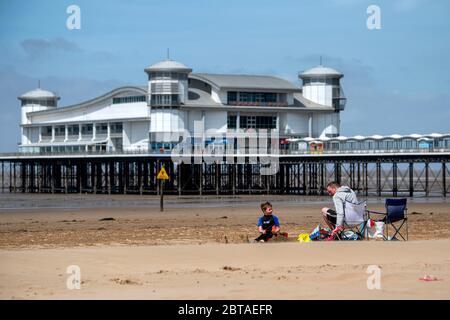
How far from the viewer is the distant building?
6969 centimetres

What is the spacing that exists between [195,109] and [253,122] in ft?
15.4

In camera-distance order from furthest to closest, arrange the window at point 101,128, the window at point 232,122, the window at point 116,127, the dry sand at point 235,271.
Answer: the window at point 101,128 → the window at point 116,127 → the window at point 232,122 → the dry sand at point 235,271

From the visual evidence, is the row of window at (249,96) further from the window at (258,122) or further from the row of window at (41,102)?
the row of window at (41,102)

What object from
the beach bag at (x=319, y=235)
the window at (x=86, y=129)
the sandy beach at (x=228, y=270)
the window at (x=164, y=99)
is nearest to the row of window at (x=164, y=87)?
the window at (x=164, y=99)

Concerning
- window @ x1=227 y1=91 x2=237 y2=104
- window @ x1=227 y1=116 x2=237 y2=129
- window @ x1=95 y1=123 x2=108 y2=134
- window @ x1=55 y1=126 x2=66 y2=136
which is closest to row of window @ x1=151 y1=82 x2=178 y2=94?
window @ x1=227 y1=91 x2=237 y2=104

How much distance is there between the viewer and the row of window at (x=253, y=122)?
235ft

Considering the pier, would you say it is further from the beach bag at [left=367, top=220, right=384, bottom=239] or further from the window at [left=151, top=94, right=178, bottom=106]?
the beach bag at [left=367, top=220, right=384, bottom=239]

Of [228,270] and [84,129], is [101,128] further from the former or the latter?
[228,270]

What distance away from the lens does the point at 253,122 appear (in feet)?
237

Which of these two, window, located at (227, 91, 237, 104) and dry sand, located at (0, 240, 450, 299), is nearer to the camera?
dry sand, located at (0, 240, 450, 299)

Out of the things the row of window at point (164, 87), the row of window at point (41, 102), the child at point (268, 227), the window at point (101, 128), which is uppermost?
the row of window at point (41, 102)

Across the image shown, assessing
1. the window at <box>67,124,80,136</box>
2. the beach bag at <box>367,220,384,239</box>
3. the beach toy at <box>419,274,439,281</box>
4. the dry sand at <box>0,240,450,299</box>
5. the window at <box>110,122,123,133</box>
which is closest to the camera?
the dry sand at <box>0,240,450,299</box>

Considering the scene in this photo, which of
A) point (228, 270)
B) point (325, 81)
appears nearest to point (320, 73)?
point (325, 81)
